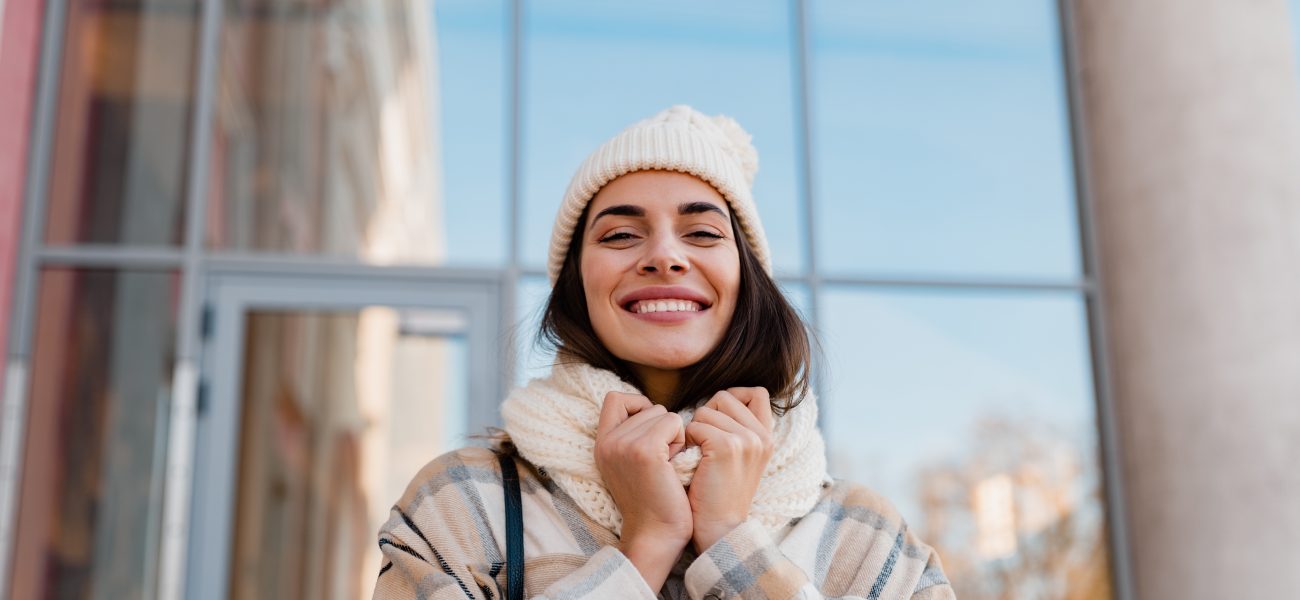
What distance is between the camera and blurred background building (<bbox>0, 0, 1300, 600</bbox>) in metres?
5.10

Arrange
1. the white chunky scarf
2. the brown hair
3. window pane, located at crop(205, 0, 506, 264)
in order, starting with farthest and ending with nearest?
1. window pane, located at crop(205, 0, 506, 264)
2. the brown hair
3. the white chunky scarf

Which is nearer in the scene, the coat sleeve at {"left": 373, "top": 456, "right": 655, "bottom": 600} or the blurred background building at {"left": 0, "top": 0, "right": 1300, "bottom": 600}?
the coat sleeve at {"left": 373, "top": 456, "right": 655, "bottom": 600}

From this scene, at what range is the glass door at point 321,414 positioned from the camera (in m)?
5.00

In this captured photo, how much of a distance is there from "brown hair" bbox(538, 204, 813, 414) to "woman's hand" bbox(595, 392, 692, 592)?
0.16 meters

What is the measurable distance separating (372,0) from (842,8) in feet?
7.14

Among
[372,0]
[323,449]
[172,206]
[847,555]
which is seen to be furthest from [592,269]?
[372,0]

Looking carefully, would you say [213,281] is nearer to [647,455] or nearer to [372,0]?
[372,0]

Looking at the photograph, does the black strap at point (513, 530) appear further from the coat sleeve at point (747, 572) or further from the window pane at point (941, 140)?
the window pane at point (941, 140)

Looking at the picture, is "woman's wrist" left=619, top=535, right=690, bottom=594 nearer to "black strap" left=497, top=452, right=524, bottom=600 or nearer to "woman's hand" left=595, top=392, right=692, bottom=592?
"woman's hand" left=595, top=392, right=692, bottom=592

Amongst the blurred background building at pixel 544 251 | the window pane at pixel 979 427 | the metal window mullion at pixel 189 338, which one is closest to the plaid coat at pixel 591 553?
the blurred background building at pixel 544 251

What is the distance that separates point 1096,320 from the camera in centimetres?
603

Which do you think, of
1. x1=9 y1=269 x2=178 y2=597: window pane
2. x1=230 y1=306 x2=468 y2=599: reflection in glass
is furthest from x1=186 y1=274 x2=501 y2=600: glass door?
x1=9 y1=269 x2=178 y2=597: window pane

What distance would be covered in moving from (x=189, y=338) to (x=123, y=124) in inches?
38.9

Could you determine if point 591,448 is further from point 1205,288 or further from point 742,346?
point 1205,288
